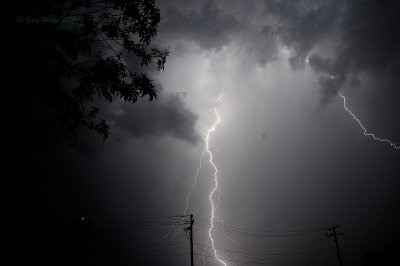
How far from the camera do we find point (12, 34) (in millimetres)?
4219

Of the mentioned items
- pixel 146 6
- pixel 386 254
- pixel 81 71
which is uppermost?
pixel 386 254

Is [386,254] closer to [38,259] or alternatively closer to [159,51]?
[38,259]

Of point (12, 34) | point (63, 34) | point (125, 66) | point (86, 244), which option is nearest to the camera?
point (12, 34)

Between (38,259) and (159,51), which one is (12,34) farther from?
(38,259)

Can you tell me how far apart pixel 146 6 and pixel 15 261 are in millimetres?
35102

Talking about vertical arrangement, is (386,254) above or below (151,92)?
above

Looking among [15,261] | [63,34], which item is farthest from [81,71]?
[15,261]

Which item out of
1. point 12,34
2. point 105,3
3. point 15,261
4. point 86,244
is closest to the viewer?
point 12,34

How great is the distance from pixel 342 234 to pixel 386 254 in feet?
149

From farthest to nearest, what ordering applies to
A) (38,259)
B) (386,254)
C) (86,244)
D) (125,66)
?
(386,254)
(38,259)
(86,244)
(125,66)

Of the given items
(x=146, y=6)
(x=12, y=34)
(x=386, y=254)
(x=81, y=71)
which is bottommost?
(x=12, y=34)

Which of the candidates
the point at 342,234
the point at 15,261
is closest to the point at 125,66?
the point at 15,261

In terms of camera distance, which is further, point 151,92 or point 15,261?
point 15,261

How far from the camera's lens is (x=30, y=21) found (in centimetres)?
443
